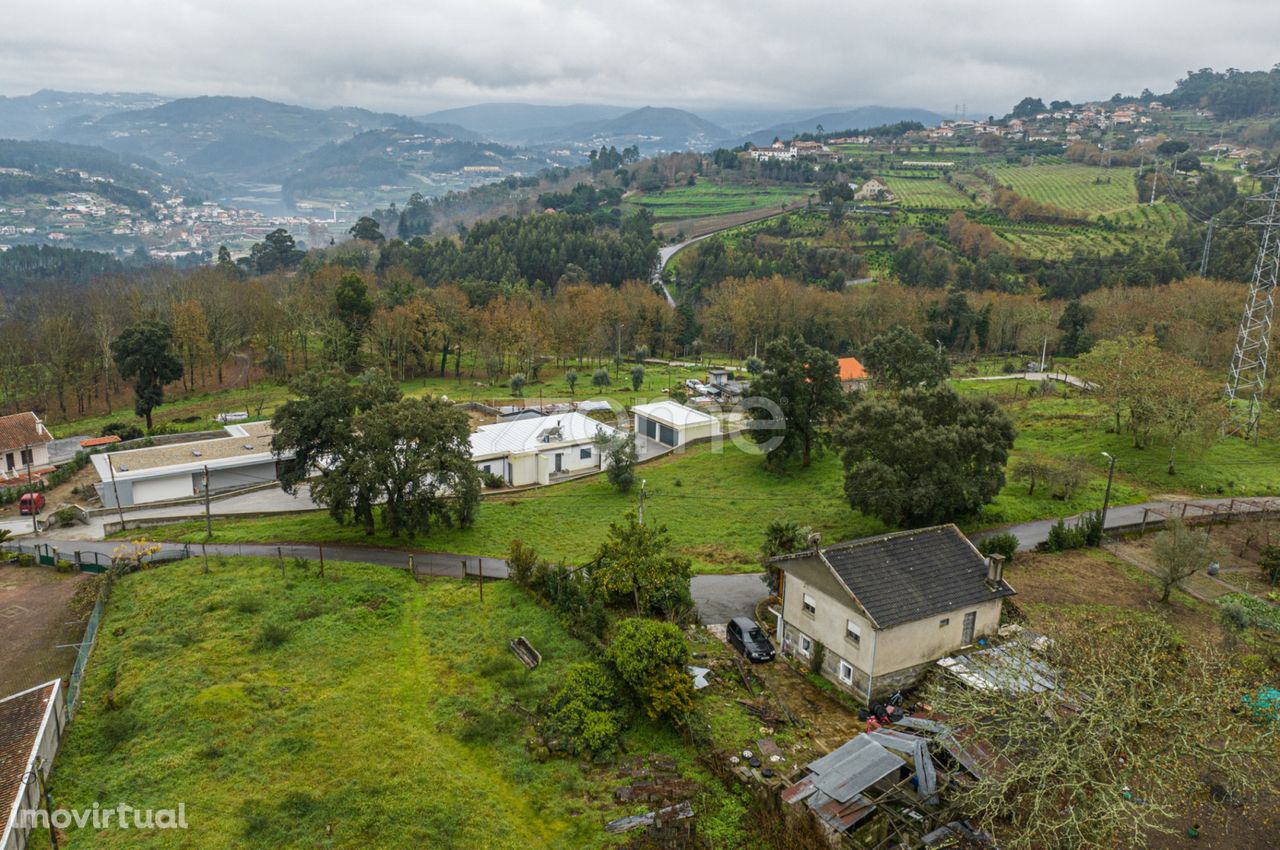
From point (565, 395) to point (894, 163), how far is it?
413 ft

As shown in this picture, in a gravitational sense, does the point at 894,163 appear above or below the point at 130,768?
above

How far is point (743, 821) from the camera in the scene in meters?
15.8

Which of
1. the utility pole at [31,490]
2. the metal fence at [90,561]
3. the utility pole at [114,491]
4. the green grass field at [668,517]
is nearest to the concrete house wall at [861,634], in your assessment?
the green grass field at [668,517]

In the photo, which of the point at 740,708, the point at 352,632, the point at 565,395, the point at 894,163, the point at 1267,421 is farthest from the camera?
the point at 894,163

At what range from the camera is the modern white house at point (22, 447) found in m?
42.2

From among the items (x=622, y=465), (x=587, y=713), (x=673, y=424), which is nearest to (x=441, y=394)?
(x=673, y=424)

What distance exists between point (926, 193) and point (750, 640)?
124311mm

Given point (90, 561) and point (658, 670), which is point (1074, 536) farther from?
point (90, 561)

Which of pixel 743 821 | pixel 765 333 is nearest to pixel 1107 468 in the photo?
pixel 743 821

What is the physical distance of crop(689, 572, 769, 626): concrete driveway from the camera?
24.9 m

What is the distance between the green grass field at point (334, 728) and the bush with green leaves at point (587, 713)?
50 cm

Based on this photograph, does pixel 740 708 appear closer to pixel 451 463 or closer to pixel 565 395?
pixel 451 463

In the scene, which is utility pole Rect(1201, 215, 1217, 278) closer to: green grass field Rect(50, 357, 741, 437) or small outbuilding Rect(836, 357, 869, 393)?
small outbuilding Rect(836, 357, 869, 393)

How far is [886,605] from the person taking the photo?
20.1 metres
